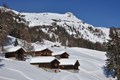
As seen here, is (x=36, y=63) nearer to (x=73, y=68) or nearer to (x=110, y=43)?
(x=73, y=68)

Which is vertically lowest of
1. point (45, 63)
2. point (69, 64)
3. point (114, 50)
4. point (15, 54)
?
point (69, 64)

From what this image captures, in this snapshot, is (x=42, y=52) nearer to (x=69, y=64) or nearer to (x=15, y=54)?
(x=69, y=64)

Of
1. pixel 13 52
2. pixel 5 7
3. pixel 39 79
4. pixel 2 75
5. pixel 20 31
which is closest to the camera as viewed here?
pixel 2 75

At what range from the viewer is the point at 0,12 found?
106 meters

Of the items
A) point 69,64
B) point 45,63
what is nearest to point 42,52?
point 69,64

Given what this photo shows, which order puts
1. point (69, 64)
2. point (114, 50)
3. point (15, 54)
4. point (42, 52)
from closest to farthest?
point (15, 54) → point (114, 50) → point (69, 64) → point (42, 52)

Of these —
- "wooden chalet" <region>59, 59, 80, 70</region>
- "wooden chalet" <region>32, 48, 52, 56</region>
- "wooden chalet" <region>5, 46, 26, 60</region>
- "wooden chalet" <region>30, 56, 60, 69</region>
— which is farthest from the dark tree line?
"wooden chalet" <region>5, 46, 26, 60</region>

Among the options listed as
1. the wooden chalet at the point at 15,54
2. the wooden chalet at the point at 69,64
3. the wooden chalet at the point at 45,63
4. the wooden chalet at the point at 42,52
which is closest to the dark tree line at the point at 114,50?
the wooden chalet at the point at 69,64

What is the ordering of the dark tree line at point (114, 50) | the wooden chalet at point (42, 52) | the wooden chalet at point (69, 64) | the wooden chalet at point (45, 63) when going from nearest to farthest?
1. the dark tree line at point (114, 50)
2. the wooden chalet at point (45, 63)
3. the wooden chalet at point (69, 64)
4. the wooden chalet at point (42, 52)

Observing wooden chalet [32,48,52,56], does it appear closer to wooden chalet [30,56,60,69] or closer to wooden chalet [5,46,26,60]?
wooden chalet [30,56,60,69]

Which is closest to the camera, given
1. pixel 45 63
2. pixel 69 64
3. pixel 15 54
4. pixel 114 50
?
pixel 15 54

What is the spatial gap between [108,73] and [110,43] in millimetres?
15661

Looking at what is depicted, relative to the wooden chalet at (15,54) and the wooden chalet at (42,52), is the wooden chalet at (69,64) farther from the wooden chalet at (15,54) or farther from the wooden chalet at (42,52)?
the wooden chalet at (15,54)

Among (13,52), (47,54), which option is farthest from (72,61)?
(13,52)
